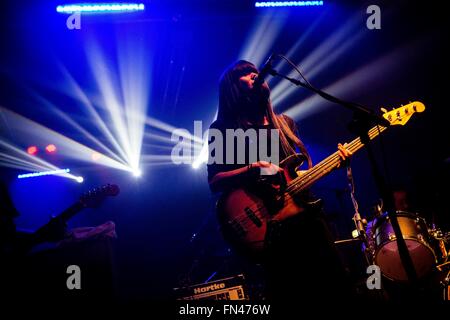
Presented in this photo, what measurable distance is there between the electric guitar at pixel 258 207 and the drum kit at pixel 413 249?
6.92 ft

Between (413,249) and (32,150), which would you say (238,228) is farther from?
(32,150)

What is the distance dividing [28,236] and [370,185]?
21.3ft

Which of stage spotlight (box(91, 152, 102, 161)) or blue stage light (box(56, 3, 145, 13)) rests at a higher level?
blue stage light (box(56, 3, 145, 13))

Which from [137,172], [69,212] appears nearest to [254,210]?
[69,212]

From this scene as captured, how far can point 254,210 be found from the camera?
2.85 metres

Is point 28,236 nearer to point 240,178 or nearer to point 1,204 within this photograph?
point 1,204

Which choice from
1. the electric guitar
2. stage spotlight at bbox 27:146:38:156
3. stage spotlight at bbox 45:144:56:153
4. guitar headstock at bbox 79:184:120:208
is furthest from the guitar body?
stage spotlight at bbox 27:146:38:156

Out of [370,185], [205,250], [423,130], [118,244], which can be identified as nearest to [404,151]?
[423,130]

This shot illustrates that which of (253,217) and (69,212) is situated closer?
(253,217)

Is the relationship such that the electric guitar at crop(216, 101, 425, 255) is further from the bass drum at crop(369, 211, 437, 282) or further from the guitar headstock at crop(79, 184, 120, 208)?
the guitar headstock at crop(79, 184, 120, 208)

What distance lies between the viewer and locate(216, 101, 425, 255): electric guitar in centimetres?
271

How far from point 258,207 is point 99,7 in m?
4.49

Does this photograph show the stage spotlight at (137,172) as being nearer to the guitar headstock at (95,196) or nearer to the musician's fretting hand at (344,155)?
the guitar headstock at (95,196)

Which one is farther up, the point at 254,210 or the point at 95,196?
the point at 95,196
